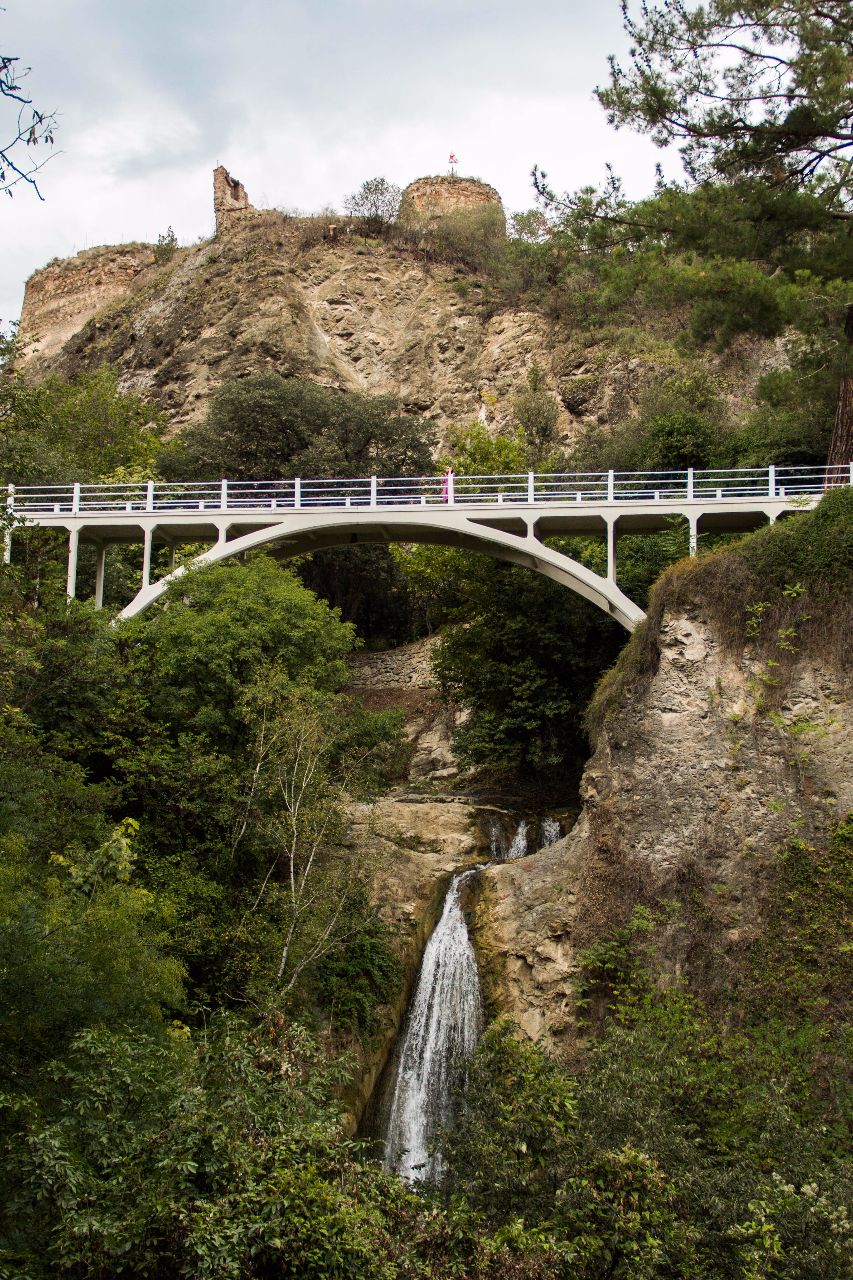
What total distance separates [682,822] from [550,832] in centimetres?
538

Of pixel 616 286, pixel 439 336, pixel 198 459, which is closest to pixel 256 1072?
pixel 616 286

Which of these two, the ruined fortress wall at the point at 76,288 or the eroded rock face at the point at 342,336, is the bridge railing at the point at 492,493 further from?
the ruined fortress wall at the point at 76,288

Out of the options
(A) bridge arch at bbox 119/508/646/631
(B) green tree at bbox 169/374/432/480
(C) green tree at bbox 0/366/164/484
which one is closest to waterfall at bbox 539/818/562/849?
(A) bridge arch at bbox 119/508/646/631

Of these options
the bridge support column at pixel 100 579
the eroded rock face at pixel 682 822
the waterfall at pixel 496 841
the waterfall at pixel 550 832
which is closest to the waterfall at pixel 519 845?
the waterfall at pixel 496 841

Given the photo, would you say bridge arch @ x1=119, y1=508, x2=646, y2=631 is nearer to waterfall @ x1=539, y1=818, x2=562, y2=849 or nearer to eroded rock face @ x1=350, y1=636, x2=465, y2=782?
eroded rock face @ x1=350, y1=636, x2=465, y2=782

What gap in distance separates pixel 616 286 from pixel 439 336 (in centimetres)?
3293

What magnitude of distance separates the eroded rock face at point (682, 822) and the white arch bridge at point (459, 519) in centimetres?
430

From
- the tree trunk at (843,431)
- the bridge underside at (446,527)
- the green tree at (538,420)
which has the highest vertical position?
the green tree at (538,420)

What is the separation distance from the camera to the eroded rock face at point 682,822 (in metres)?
20.1

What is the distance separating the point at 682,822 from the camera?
2105 centimetres

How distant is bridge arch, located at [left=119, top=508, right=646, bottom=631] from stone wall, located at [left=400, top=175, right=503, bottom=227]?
36971 millimetres

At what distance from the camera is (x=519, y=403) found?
149ft

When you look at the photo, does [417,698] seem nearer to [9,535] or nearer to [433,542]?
[433,542]

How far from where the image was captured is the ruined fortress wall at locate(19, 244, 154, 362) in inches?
2608
